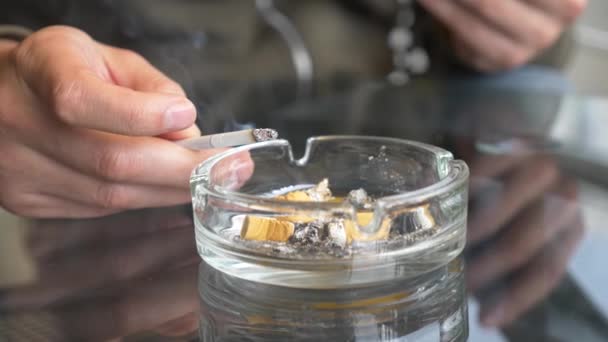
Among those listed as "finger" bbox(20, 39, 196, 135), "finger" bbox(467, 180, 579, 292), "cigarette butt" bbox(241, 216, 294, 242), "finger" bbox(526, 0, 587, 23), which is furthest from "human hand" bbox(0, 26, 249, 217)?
"finger" bbox(526, 0, 587, 23)

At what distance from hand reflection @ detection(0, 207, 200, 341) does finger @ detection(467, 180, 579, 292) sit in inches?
8.4

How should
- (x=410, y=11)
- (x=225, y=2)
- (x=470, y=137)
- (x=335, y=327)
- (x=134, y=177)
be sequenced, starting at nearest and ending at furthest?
(x=335, y=327)
(x=134, y=177)
(x=470, y=137)
(x=225, y=2)
(x=410, y=11)

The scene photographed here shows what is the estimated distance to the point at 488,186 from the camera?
70cm

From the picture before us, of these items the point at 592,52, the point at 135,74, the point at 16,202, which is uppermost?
the point at 135,74

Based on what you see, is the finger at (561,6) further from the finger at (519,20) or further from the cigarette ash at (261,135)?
the cigarette ash at (261,135)

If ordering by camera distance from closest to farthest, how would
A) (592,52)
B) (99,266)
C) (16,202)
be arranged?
(99,266)
(16,202)
(592,52)

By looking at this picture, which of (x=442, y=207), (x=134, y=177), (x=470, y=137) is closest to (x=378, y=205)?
(x=442, y=207)

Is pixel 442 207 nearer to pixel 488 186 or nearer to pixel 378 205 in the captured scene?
pixel 378 205

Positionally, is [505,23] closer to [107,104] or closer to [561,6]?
[561,6]

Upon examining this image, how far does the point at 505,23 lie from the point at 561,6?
82 mm

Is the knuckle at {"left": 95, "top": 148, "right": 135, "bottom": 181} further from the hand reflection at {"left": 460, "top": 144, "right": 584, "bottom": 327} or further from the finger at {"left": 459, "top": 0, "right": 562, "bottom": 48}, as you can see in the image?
the finger at {"left": 459, "top": 0, "right": 562, "bottom": 48}

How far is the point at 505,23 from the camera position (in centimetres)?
96

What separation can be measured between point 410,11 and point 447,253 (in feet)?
2.73

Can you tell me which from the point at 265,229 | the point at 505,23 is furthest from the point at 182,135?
the point at 505,23
